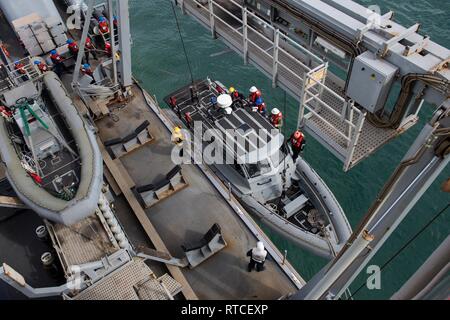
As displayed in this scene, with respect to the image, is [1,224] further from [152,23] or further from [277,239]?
[152,23]

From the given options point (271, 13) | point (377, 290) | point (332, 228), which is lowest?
point (377, 290)

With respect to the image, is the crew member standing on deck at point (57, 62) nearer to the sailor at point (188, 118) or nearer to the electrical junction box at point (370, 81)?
the sailor at point (188, 118)

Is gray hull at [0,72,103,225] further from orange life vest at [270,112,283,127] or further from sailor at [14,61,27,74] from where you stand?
orange life vest at [270,112,283,127]

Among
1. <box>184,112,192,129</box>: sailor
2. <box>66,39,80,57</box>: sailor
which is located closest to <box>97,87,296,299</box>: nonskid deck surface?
<box>184,112,192,129</box>: sailor

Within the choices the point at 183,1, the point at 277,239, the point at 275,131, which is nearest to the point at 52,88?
the point at 183,1

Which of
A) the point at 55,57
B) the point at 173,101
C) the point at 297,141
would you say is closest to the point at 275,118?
the point at 297,141
